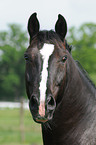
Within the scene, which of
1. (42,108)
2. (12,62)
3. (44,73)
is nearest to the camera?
(42,108)

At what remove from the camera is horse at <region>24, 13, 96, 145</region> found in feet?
9.13

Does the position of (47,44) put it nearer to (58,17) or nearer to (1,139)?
(58,17)

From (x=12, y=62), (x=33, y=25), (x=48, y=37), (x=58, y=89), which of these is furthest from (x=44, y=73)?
(x=12, y=62)

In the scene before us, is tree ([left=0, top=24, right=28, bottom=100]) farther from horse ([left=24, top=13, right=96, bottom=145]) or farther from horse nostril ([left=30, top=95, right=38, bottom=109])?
horse nostril ([left=30, top=95, right=38, bottom=109])

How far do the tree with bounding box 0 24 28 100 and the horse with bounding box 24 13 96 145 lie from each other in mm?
53214

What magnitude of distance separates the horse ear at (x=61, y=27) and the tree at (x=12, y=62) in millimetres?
53281

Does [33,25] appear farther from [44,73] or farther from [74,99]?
[74,99]

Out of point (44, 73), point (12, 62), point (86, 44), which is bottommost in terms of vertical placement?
point (12, 62)

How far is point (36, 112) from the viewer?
2672mm

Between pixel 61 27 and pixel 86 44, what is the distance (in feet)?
133

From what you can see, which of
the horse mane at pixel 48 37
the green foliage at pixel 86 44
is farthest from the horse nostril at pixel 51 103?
the green foliage at pixel 86 44

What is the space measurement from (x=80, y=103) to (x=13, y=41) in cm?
5732

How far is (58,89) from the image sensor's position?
302 cm

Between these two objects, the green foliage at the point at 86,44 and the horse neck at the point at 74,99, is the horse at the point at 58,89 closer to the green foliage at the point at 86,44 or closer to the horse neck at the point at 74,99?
the horse neck at the point at 74,99
